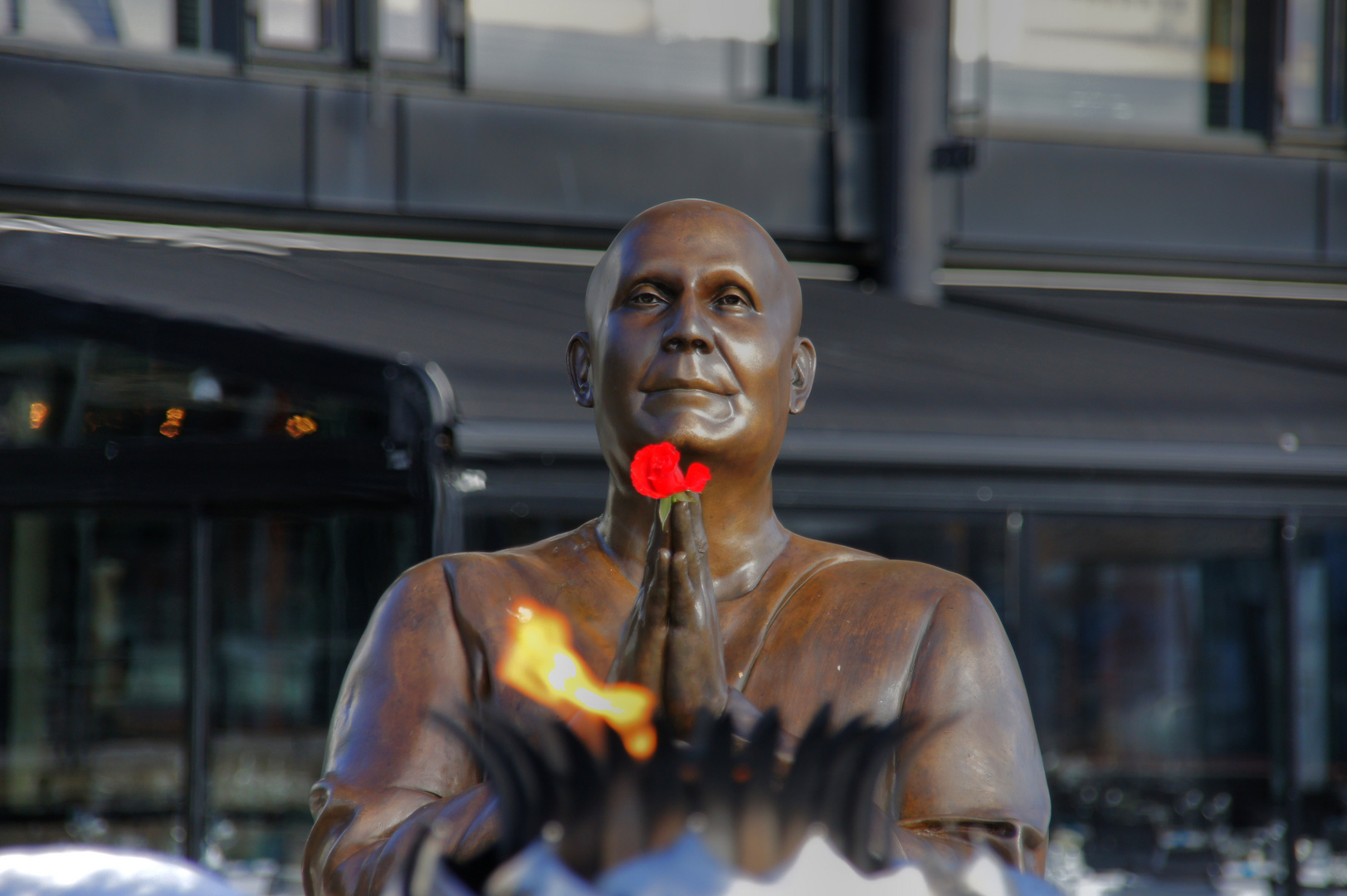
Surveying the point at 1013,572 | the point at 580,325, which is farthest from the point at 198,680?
the point at 1013,572

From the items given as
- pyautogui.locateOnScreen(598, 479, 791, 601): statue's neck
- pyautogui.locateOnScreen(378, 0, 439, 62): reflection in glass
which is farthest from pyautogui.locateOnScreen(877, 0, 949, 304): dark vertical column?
pyautogui.locateOnScreen(598, 479, 791, 601): statue's neck

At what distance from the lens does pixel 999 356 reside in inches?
255

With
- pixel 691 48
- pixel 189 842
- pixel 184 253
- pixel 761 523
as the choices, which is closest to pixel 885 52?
pixel 691 48

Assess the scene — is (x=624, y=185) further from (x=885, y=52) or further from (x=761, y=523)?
(x=761, y=523)

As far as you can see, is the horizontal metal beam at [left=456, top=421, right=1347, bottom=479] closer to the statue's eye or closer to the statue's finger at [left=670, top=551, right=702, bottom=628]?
the statue's eye

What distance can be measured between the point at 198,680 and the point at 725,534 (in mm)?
4698

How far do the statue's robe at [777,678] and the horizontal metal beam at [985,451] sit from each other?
11.1ft

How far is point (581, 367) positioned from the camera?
1638mm

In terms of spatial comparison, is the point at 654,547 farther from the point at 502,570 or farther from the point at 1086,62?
the point at 1086,62

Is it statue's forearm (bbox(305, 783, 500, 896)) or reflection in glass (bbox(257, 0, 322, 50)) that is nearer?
statue's forearm (bbox(305, 783, 500, 896))

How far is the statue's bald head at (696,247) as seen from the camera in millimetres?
1443

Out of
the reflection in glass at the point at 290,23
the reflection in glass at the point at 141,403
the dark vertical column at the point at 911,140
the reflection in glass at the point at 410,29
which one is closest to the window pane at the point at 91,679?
the reflection in glass at the point at 141,403

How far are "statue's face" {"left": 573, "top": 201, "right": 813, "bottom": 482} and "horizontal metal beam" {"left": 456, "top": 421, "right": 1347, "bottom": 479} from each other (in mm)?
3432

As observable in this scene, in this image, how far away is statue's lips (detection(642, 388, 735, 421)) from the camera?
139cm
